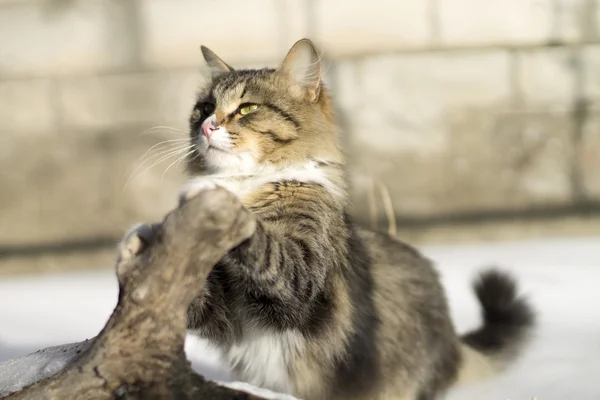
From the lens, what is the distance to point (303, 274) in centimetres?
135

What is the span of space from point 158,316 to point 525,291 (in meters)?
2.09

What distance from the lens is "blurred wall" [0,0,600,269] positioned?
12.3ft

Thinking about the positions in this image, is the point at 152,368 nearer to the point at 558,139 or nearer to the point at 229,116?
the point at 229,116

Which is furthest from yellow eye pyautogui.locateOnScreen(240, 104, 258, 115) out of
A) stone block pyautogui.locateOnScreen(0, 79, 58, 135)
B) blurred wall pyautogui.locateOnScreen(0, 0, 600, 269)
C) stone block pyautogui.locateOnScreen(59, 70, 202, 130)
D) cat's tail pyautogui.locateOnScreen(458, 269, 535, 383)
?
stone block pyautogui.locateOnScreen(0, 79, 58, 135)

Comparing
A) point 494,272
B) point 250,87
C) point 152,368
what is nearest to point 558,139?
point 494,272

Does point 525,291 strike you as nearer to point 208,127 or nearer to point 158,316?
point 208,127

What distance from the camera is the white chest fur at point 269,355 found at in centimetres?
148

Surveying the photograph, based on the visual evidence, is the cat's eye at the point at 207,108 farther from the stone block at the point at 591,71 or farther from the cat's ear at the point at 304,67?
the stone block at the point at 591,71

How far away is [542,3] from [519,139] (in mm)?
793

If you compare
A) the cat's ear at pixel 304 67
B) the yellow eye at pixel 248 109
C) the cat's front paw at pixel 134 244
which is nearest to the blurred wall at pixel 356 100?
the cat's ear at pixel 304 67

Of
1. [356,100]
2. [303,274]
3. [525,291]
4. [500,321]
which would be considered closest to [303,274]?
[303,274]

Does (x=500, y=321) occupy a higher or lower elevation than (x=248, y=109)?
lower

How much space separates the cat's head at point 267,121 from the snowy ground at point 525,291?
20.4 inches

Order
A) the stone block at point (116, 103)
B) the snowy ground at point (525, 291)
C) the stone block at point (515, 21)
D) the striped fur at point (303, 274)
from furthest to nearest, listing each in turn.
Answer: the stone block at point (116, 103), the stone block at point (515, 21), the snowy ground at point (525, 291), the striped fur at point (303, 274)
